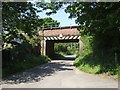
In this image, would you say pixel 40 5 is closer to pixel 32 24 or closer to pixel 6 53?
pixel 32 24

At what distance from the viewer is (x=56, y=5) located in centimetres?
2227

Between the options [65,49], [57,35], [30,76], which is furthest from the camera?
[65,49]

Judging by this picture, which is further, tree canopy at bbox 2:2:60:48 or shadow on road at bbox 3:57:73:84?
tree canopy at bbox 2:2:60:48

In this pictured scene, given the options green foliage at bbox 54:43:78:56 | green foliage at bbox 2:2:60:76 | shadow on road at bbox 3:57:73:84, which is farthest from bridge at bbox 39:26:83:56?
shadow on road at bbox 3:57:73:84

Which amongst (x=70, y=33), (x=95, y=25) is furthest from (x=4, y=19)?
(x=70, y=33)

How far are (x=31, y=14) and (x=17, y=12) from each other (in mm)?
2562

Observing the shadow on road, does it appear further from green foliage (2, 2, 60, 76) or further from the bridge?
the bridge

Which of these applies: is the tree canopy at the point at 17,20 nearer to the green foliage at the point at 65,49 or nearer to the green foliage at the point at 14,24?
the green foliage at the point at 14,24

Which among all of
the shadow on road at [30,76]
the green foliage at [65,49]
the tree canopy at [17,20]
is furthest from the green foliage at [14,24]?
the green foliage at [65,49]

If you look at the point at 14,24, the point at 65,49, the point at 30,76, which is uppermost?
the point at 14,24

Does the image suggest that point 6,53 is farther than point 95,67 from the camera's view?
Yes

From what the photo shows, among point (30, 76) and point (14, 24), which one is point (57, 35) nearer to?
point (14, 24)

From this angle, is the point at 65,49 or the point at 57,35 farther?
the point at 65,49


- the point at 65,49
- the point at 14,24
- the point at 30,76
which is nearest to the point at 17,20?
the point at 14,24
